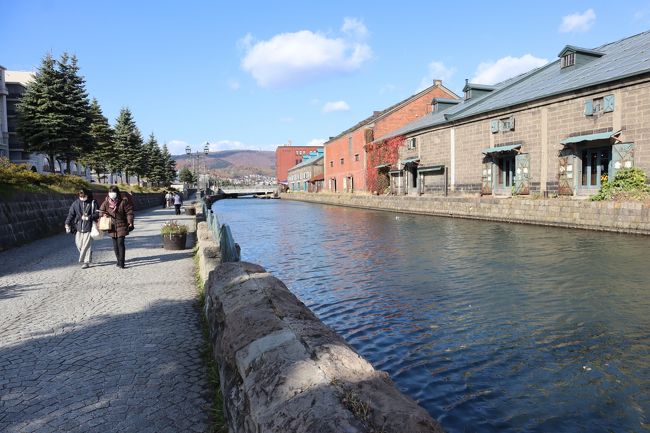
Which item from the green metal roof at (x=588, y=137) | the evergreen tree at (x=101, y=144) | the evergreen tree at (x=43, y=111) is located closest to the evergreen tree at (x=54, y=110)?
the evergreen tree at (x=43, y=111)

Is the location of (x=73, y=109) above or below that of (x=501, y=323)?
above

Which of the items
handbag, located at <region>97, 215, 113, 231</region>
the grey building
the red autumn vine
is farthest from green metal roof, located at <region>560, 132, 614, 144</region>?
the grey building

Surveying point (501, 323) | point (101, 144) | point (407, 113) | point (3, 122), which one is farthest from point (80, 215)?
point (3, 122)

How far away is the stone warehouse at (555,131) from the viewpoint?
65.2 ft

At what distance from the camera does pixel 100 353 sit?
4.80m

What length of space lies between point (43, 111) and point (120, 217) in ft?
74.2

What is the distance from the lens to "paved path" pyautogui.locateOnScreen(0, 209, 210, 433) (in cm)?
347

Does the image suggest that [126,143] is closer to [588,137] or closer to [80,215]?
[80,215]

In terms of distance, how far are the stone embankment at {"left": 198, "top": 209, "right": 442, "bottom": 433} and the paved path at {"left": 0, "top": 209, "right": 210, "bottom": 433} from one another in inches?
29.1

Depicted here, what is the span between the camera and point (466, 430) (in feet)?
13.7

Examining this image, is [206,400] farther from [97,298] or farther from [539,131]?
[539,131]

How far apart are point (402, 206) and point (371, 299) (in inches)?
1012

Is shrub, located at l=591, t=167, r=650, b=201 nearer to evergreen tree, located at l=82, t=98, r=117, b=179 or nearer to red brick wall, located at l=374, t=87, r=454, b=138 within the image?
red brick wall, located at l=374, t=87, r=454, b=138

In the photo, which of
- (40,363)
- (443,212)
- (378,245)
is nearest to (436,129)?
(443,212)
